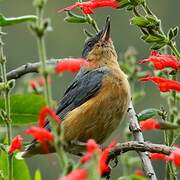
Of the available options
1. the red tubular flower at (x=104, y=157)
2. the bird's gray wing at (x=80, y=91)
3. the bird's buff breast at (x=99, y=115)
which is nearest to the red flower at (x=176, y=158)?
the red tubular flower at (x=104, y=157)

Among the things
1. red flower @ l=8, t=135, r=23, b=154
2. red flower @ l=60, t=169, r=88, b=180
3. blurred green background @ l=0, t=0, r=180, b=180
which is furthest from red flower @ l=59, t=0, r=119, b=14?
blurred green background @ l=0, t=0, r=180, b=180

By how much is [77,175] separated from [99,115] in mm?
2963

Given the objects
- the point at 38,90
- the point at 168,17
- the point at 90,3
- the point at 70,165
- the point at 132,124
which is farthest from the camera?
the point at 168,17

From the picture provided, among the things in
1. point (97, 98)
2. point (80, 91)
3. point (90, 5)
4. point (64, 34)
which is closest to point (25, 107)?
point (90, 5)

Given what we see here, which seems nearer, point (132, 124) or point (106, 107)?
point (132, 124)

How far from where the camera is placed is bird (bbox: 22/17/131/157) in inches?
190

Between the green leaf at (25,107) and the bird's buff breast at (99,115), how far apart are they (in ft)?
3.76

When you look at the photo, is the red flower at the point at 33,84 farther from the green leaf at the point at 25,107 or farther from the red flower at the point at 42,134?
the red flower at the point at 42,134

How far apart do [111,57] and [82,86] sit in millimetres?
497

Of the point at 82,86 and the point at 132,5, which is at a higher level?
the point at 132,5

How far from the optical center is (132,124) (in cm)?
366

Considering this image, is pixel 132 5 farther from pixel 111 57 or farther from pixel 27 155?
pixel 111 57

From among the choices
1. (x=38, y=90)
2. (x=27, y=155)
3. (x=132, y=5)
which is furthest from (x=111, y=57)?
(x=27, y=155)

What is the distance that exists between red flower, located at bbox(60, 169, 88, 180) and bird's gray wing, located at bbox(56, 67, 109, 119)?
10.2 feet
